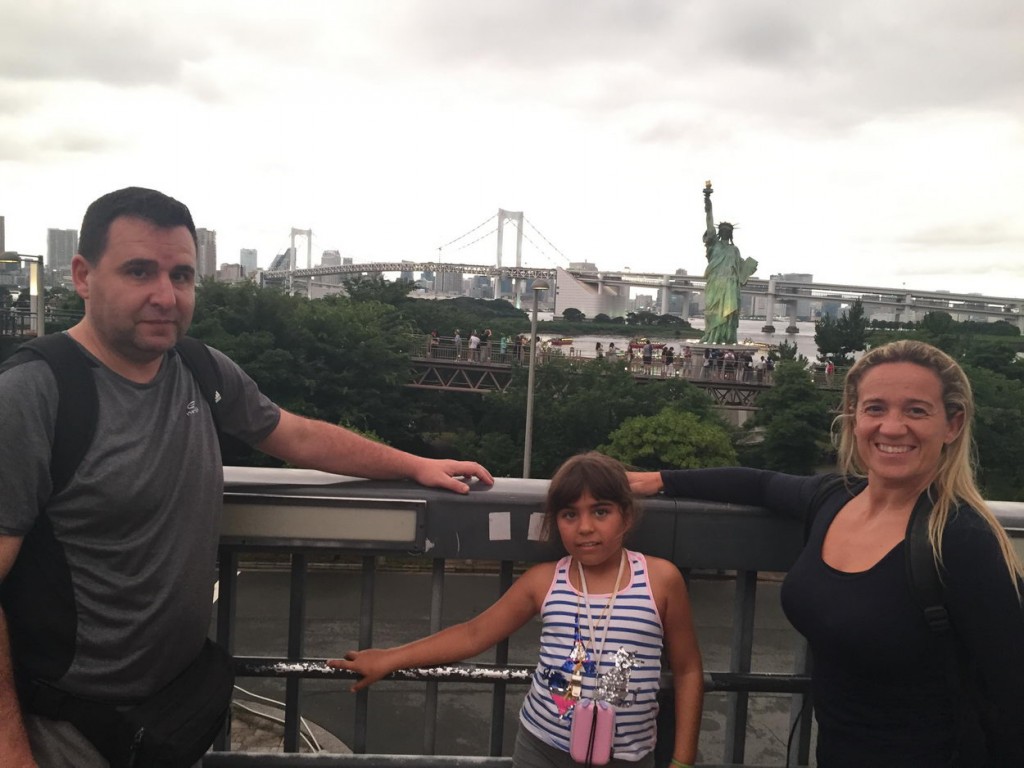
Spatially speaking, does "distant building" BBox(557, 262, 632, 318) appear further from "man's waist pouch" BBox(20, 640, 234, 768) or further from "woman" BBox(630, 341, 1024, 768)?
"man's waist pouch" BBox(20, 640, 234, 768)

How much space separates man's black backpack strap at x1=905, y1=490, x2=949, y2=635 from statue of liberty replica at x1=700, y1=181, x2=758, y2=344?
36046 mm

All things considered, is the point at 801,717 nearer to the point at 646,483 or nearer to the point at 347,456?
the point at 646,483

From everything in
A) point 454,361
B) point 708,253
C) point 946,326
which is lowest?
point 454,361

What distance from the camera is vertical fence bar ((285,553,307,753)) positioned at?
226 cm

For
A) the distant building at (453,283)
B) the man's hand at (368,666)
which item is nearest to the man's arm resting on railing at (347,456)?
the man's hand at (368,666)

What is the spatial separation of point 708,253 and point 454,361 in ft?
40.3

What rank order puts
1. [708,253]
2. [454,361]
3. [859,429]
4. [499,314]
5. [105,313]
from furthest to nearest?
[499,314] < [708,253] < [454,361] < [859,429] < [105,313]

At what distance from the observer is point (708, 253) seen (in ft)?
122

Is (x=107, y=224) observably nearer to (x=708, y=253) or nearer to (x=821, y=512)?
(x=821, y=512)

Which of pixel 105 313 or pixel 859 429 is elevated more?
pixel 105 313

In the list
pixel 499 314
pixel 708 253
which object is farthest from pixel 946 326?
pixel 499 314

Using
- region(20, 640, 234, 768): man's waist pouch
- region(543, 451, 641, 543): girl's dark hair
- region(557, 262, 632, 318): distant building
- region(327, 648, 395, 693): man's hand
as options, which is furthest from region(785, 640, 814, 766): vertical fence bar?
region(557, 262, 632, 318): distant building

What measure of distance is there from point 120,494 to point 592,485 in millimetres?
1003

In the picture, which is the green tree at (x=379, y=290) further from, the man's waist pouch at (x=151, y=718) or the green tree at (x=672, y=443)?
the man's waist pouch at (x=151, y=718)
